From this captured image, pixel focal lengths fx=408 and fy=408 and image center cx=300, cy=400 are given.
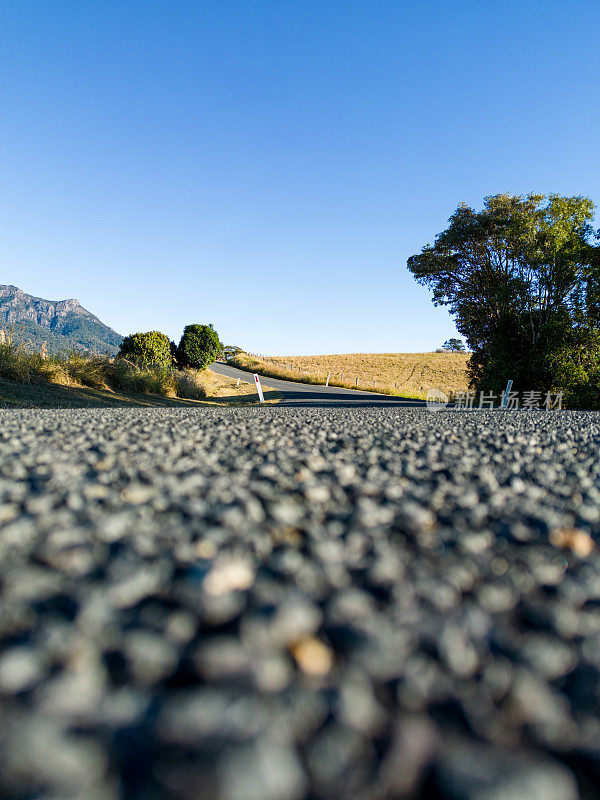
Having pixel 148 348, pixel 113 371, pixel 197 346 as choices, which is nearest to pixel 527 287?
pixel 113 371

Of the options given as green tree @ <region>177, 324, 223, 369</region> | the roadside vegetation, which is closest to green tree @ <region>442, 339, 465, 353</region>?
the roadside vegetation

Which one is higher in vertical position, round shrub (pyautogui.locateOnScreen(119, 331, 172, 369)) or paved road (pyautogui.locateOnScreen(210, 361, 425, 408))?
round shrub (pyautogui.locateOnScreen(119, 331, 172, 369))

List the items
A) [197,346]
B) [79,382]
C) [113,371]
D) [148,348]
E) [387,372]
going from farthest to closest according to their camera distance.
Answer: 1. [387,372]
2. [197,346]
3. [148,348]
4. [113,371]
5. [79,382]

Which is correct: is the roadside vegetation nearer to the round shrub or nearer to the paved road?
the round shrub

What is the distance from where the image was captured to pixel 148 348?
21.3 m

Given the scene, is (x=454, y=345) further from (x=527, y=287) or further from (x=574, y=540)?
(x=574, y=540)

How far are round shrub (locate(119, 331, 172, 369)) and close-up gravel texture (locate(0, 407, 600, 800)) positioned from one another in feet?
65.2

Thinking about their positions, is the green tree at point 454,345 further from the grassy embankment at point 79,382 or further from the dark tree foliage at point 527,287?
the grassy embankment at point 79,382

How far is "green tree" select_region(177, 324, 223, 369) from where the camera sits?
3041cm

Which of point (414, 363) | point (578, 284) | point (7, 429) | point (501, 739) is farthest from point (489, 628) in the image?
point (414, 363)

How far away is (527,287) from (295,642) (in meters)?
16.8

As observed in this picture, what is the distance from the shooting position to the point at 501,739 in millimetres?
787

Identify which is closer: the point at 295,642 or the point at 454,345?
the point at 295,642

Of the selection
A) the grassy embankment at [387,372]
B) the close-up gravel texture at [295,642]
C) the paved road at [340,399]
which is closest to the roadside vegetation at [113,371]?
the paved road at [340,399]
